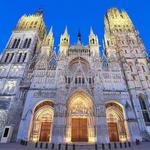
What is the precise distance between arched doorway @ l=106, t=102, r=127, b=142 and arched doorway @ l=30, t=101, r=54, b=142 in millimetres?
7810

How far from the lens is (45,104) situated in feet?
78.9

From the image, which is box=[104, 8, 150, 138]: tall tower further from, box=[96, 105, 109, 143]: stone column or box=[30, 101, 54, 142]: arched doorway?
box=[30, 101, 54, 142]: arched doorway

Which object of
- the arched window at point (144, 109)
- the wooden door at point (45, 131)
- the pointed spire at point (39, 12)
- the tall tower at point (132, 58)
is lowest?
the wooden door at point (45, 131)

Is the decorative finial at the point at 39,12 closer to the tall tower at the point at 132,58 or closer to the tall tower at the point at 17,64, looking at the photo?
the tall tower at the point at 17,64

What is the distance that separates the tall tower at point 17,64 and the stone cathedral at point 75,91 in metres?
0.12

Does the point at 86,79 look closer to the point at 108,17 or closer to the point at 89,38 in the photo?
the point at 89,38

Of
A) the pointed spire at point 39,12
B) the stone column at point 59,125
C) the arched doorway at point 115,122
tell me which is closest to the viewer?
the stone column at point 59,125

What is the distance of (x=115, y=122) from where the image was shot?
2333 cm

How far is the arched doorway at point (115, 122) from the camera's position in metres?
22.0

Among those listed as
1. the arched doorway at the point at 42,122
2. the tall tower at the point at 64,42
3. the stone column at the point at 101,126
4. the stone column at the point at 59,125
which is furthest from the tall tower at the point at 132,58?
the arched doorway at the point at 42,122

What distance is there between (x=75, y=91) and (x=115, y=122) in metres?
6.79

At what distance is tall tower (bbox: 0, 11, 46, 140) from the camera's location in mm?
22078

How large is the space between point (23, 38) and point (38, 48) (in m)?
3.24

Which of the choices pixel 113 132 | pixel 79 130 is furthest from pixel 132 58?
pixel 79 130
